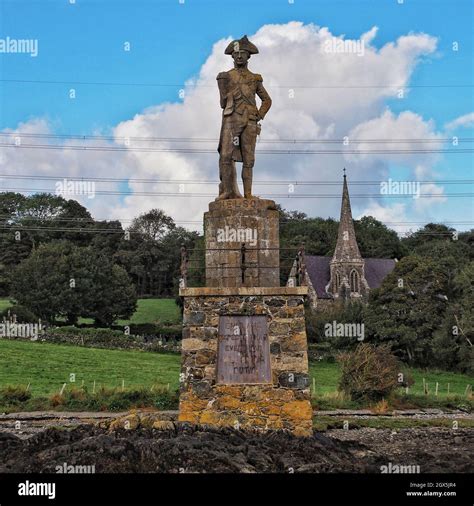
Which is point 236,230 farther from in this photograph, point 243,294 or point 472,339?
point 472,339

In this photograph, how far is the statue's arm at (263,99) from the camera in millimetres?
15398

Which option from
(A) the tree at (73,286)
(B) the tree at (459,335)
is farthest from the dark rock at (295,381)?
(A) the tree at (73,286)

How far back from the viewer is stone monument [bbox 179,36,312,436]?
44.7ft

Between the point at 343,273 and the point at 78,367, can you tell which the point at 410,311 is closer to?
the point at 78,367

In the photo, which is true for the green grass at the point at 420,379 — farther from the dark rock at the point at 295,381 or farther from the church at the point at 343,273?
the church at the point at 343,273

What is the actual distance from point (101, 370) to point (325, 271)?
2045 inches

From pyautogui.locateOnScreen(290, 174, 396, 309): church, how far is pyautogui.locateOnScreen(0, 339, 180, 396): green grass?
39207 mm

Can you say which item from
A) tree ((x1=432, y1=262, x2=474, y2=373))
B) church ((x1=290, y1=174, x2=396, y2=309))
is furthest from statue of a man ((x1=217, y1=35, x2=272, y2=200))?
church ((x1=290, y1=174, x2=396, y2=309))

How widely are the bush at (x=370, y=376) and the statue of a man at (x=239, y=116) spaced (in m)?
11.1

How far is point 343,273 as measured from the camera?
7881 centimetres

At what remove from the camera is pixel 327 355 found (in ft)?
152

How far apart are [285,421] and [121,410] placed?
9477mm

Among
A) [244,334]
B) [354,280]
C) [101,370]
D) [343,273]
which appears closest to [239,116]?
[244,334]

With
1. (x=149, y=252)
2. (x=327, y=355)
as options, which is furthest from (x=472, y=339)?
(x=149, y=252)
